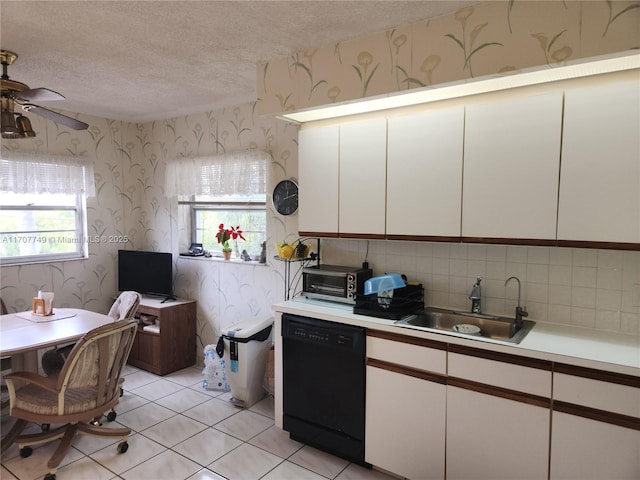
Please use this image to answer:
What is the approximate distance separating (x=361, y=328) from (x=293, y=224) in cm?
132

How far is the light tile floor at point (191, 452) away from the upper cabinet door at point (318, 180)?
4.93 feet

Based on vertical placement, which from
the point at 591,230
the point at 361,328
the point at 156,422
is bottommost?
the point at 156,422

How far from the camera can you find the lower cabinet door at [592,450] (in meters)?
1.74

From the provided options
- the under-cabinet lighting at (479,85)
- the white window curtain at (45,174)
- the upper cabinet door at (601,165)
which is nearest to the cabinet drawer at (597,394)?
the upper cabinet door at (601,165)

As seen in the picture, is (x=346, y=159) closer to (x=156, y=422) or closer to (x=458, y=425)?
(x=458, y=425)

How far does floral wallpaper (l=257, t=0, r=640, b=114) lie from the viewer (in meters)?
1.69

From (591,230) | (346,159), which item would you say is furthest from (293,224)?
(591,230)

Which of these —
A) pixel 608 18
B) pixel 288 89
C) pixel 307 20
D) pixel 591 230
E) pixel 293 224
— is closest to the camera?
pixel 608 18

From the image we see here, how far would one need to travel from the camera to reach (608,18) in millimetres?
1660

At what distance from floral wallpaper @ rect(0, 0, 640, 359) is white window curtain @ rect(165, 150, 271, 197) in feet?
0.41

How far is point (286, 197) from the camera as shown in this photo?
3.44 m

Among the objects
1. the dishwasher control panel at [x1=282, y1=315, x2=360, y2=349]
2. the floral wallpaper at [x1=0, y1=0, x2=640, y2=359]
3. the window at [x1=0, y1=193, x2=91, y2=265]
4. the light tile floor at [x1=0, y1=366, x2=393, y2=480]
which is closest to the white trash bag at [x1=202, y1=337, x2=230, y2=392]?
the light tile floor at [x1=0, y1=366, x2=393, y2=480]

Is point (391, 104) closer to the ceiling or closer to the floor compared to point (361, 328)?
closer to the ceiling

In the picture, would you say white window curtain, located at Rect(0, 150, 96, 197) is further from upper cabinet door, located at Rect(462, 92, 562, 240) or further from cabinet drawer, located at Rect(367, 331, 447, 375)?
upper cabinet door, located at Rect(462, 92, 562, 240)
